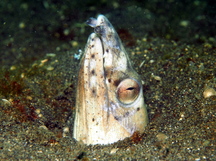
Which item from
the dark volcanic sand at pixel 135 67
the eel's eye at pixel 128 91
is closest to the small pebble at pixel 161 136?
the dark volcanic sand at pixel 135 67

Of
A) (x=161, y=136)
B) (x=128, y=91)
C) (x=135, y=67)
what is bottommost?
(x=135, y=67)

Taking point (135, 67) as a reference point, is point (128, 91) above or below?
above

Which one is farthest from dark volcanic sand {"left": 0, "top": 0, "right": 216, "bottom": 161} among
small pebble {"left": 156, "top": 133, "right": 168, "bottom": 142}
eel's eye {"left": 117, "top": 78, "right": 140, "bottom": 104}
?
eel's eye {"left": 117, "top": 78, "right": 140, "bottom": 104}

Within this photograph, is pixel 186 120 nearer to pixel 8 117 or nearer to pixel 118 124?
pixel 118 124

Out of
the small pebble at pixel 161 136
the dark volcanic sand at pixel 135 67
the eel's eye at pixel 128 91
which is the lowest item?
the dark volcanic sand at pixel 135 67

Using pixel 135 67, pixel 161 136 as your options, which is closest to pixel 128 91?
pixel 161 136

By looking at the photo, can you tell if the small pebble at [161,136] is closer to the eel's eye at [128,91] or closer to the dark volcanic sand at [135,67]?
the dark volcanic sand at [135,67]

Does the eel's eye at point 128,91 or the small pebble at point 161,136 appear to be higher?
the eel's eye at point 128,91

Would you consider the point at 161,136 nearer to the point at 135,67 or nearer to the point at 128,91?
the point at 128,91
